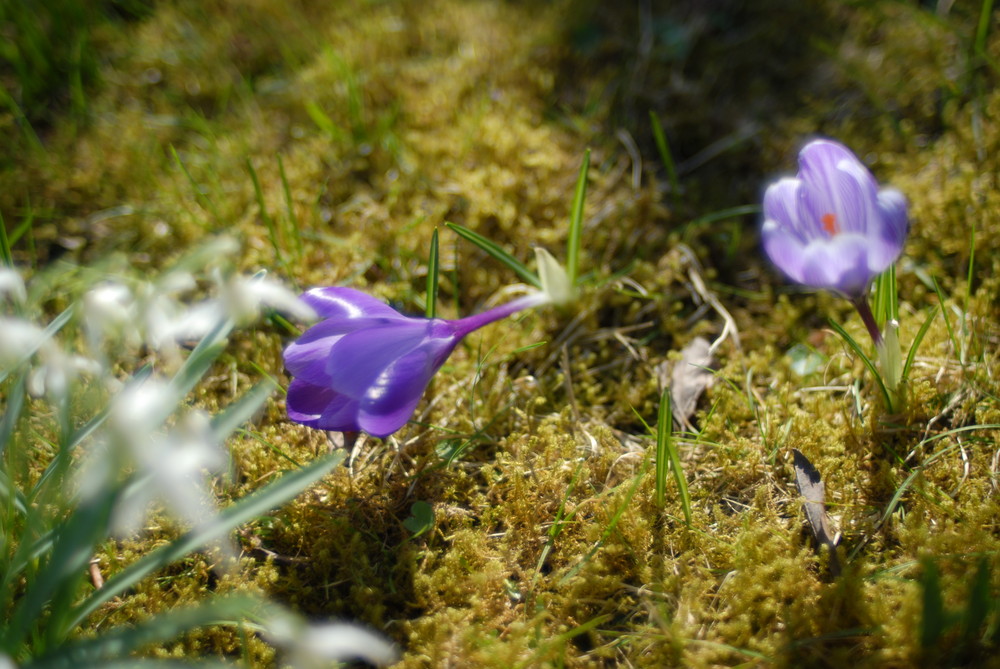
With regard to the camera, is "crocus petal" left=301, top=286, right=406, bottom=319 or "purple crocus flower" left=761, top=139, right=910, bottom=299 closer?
"purple crocus flower" left=761, top=139, right=910, bottom=299

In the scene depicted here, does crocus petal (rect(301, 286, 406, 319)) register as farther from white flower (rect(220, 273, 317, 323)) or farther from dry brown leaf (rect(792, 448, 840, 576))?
dry brown leaf (rect(792, 448, 840, 576))

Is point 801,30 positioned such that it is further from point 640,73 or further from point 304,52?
point 304,52

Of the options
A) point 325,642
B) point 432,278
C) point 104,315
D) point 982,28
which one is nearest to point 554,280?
point 432,278

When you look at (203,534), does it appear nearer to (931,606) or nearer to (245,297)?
(245,297)

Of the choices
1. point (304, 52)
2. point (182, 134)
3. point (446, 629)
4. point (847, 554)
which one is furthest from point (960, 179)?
point (182, 134)

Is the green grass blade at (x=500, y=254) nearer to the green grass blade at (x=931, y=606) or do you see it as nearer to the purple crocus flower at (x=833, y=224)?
the purple crocus flower at (x=833, y=224)

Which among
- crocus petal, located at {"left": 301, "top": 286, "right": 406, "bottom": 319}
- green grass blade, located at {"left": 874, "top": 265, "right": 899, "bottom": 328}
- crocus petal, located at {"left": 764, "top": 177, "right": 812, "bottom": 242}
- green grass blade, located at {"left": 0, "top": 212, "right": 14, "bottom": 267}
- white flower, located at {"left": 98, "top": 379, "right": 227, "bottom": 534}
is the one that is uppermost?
crocus petal, located at {"left": 764, "top": 177, "right": 812, "bottom": 242}

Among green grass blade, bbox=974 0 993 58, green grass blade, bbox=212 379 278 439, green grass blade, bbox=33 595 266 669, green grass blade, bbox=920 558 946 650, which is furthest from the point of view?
green grass blade, bbox=974 0 993 58

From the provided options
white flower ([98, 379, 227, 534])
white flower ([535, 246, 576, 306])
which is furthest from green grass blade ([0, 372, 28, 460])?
white flower ([535, 246, 576, 306])
